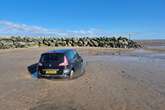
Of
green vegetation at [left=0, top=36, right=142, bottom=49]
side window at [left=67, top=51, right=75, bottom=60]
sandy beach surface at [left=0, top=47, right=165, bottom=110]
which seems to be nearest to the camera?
sandy beach surface at [left=0, top=47, right=165, bottom=110]

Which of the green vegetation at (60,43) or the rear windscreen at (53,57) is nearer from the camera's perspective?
the rear windscreen at (53,57)

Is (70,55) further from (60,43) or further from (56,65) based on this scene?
(60,43)

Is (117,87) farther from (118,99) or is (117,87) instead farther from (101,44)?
(101,44)

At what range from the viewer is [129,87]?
15586mm

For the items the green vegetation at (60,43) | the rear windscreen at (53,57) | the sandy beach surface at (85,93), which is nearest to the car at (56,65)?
the rear windscreen at (53,57)

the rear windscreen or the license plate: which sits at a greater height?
the rear windscreen

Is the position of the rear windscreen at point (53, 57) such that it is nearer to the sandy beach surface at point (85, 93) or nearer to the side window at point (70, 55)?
the side window at point (70, 55)

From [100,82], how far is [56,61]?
2.55 meters

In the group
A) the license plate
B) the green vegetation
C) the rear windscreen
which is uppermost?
the rear windscreen

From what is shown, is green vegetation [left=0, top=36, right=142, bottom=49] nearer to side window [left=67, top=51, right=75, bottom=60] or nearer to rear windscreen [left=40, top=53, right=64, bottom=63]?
side window [left=67, top=51, right=75, bottom=60]

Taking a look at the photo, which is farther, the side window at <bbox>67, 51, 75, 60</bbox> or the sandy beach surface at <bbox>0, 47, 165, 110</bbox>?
the side window at <bbox>67, 51, 75, 60</bbox>

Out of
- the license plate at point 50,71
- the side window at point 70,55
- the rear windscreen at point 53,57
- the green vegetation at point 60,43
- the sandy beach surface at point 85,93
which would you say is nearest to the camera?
the sandy beach surface at point 85,93

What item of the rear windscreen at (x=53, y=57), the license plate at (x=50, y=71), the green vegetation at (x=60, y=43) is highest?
the rear windscreen at (x=53, y=57)

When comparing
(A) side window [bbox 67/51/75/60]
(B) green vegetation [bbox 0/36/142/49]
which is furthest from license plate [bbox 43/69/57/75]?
(B) green vegetation [bbox 0/36/142/49]
